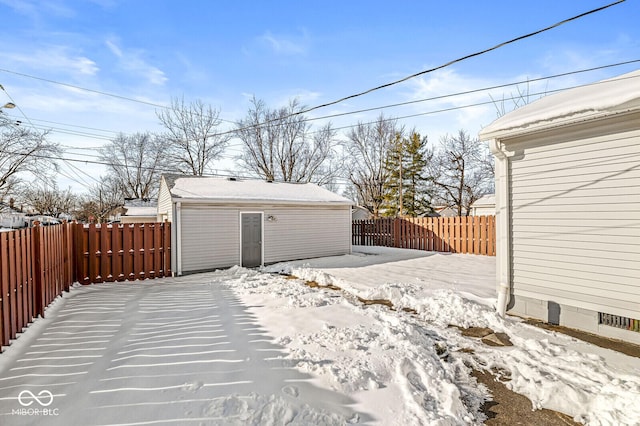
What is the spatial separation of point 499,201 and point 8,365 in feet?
23.3

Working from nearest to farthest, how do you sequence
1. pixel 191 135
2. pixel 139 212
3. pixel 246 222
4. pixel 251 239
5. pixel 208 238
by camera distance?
1. pixel 208 238
2. pixel 246 222
3. pixel 251 239
4. pixel 139 212
5. pixel 191 135

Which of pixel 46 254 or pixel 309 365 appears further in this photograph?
pixel 46 254

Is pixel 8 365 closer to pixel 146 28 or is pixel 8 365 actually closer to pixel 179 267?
pixel 179 267

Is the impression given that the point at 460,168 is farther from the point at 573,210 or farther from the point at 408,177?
the point at 573,210

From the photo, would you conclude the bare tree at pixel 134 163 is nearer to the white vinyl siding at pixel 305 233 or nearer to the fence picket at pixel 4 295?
the white vinyl siding at pixel 305 233

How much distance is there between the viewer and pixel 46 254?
5.28 m

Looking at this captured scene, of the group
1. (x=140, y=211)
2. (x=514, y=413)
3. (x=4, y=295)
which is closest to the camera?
(x=514, y=413)

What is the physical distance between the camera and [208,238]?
9555 millimetres

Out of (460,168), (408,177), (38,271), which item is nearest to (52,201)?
(38,271)

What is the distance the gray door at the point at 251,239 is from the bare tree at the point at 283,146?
58.7ft

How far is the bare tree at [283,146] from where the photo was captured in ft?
92.5

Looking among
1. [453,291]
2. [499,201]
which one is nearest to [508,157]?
[499,201]

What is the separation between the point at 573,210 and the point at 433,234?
9.95 m

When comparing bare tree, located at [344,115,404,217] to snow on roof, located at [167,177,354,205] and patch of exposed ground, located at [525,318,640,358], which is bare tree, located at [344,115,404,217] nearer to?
snow on roof, located at [167,177,354,205]
